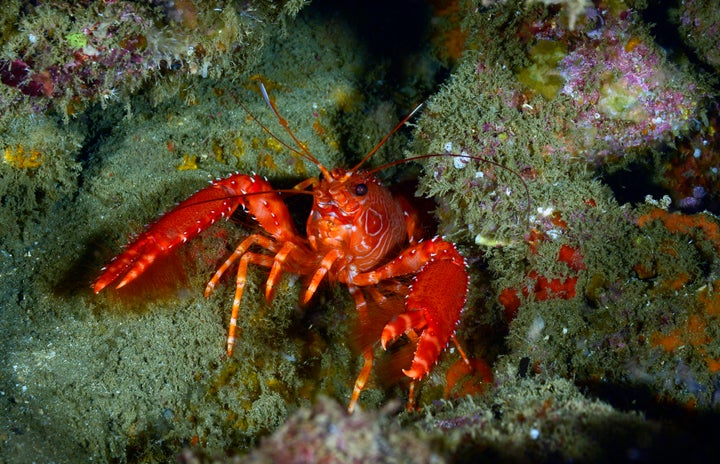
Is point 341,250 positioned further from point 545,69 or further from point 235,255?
point 545,69

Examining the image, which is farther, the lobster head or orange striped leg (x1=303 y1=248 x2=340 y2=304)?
the lobster head

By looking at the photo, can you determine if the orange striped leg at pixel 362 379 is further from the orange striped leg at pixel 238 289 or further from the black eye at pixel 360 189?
the black eye at pixel 360 189

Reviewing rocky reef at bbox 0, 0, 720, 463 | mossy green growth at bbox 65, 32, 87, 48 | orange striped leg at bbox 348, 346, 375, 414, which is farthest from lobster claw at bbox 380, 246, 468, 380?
mossy green growth at bbox 65, 32, 87, 48

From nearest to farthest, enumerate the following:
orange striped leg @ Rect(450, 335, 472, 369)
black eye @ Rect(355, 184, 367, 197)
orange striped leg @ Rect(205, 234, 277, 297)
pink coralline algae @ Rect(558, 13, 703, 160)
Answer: pink coralline algae @ Rect(558, 13, 703, 160) → orange striped leg @ Rect(205, 234, 277, 297) → orange striped leg @ Rect(450, 335, 472, 369) → black eye @ Rect(355, 184, 367, 197)

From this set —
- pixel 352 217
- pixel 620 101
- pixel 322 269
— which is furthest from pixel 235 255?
pixel 620 101

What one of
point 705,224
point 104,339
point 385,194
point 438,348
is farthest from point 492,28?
point 104,339

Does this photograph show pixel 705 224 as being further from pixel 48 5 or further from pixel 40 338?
pixel 40 338

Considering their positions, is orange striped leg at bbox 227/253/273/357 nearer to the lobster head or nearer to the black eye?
the lobster head
